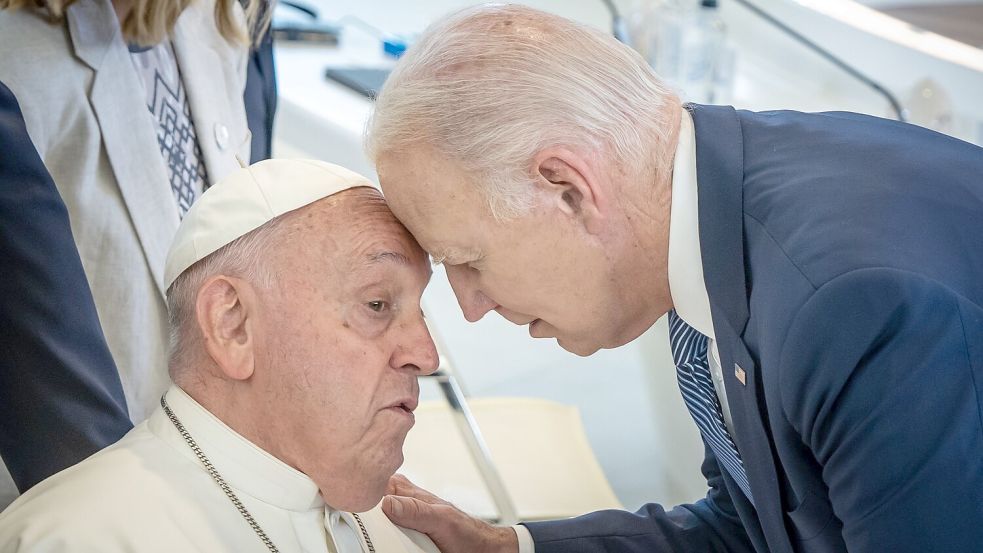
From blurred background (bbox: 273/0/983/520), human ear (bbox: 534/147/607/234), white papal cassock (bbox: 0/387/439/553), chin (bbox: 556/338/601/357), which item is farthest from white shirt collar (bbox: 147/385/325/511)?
blurred background (bbox: 273/0/983/520)

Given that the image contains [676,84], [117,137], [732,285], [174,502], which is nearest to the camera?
[732,285]

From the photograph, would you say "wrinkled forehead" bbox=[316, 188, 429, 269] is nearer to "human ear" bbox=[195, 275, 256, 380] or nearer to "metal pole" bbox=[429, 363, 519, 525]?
"human ear" bbox=[195, 275, 256, 380]

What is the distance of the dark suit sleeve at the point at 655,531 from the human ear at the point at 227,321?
A: 2.17 feet

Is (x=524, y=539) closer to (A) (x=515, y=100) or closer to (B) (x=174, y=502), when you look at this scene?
(B) (x=174, y=502)

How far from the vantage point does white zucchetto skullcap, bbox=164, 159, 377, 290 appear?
1.68 metres

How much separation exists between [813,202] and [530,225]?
0.38 meters

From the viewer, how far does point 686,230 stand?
5.24 ft

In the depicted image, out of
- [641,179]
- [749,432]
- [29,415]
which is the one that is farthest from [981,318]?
[29,415]

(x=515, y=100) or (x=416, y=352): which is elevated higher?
(x=515, y=100)

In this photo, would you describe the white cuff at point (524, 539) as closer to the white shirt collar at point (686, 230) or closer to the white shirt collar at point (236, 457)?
the white shirt collar at point (236, 457)

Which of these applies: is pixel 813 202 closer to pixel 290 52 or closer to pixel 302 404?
pixel 302 404

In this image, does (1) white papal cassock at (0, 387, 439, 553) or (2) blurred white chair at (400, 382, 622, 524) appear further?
(2) blurred white chair at (400, 382, 622, 524)

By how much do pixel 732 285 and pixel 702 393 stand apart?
1.26 ft

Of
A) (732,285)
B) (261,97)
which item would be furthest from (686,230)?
(261,97)
